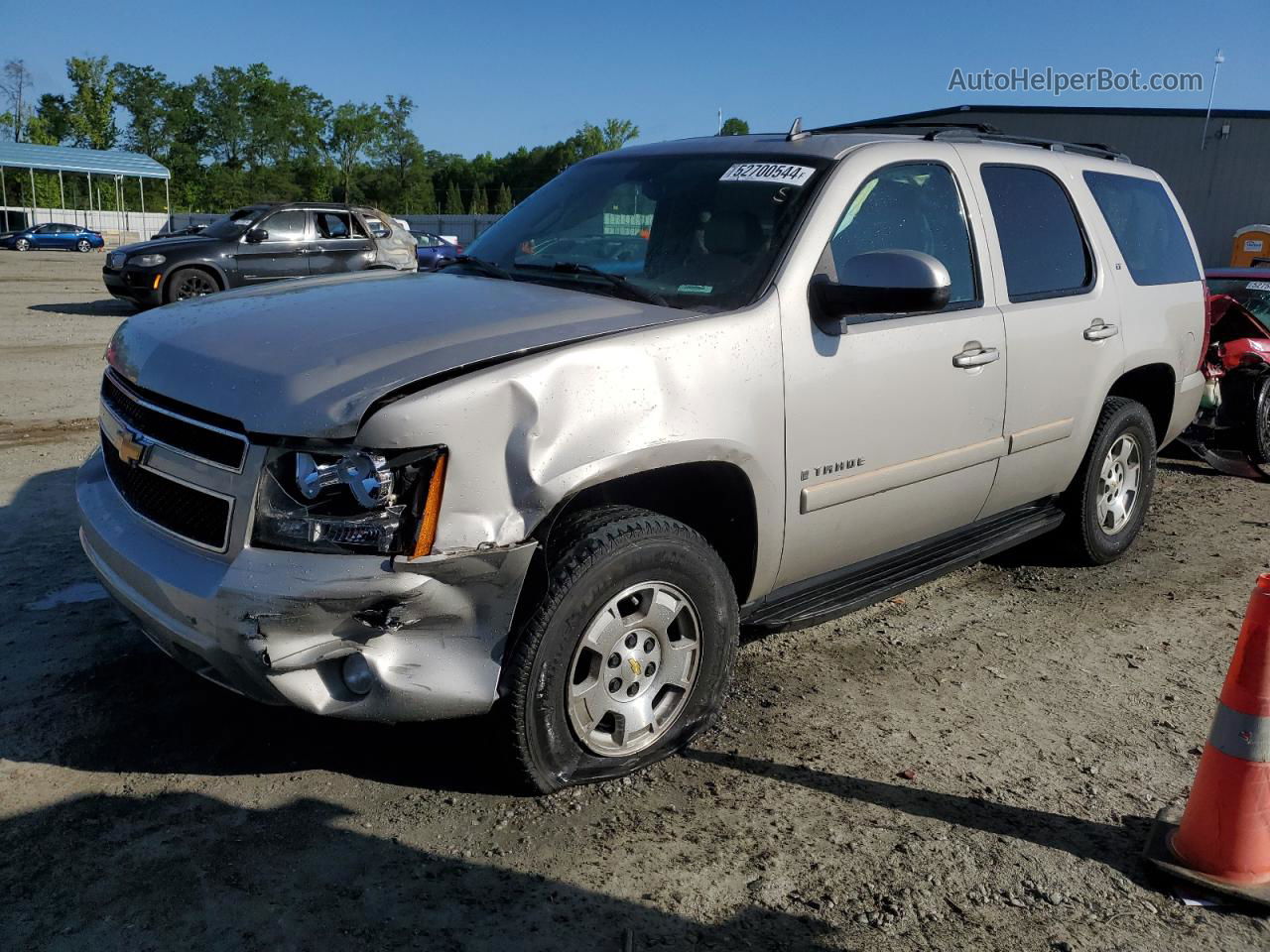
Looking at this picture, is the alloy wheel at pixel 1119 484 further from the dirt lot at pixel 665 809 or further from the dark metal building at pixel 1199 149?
the dark metal building at pixel 1199 149

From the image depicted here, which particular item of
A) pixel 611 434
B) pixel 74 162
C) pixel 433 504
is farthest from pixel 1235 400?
pixel 74 162

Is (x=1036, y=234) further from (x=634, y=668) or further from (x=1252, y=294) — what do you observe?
(x=1252, y=294)

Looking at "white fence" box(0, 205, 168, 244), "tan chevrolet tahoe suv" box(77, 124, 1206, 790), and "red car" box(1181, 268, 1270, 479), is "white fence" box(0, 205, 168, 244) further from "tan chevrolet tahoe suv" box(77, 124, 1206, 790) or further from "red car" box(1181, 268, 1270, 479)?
"tan chevrolet tahoe suv" box(77, 124, 1206, 790)

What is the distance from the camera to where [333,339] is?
293 centimetres

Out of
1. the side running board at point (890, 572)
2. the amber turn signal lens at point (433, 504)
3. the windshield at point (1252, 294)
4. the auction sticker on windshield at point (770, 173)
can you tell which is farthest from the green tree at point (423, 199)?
the amber turn signal lens at point (433, 504)

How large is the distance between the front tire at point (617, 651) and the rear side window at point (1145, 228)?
10.2 ft

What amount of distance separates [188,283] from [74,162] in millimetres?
55061

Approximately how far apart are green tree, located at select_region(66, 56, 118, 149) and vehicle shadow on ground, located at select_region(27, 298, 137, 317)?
8303 centimetres

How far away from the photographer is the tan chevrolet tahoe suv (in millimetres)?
2633

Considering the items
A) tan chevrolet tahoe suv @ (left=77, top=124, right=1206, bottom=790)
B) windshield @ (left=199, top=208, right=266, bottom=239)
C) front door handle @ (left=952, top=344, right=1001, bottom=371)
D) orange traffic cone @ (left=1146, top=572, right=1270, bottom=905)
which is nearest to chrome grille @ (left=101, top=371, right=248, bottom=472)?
tan chevrolet tahoe suv @ (left=77, top=124, right=1206, bottom=790)

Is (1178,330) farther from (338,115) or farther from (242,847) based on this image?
(338,115)

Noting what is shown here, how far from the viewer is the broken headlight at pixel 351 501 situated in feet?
8.52

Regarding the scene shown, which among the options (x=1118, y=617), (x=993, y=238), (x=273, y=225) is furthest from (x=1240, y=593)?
(x=273, y=225)

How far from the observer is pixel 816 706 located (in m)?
3.77
